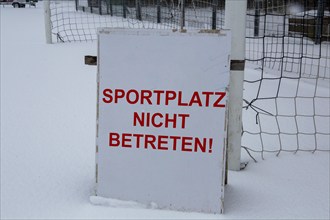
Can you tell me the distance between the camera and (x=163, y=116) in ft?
6.31

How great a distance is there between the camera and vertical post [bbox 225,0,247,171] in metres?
2.18

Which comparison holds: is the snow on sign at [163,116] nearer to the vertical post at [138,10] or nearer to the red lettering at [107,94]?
the red lettering at [107,94]

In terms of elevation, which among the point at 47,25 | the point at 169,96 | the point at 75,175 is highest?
the point at 47,25

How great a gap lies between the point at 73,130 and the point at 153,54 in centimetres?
124

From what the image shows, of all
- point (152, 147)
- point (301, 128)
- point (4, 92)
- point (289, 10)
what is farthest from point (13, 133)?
point (289, 10)

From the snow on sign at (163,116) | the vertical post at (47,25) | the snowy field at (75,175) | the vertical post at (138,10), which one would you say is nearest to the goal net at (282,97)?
the snowy field at (75,175)

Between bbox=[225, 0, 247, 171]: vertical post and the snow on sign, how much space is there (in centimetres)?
30

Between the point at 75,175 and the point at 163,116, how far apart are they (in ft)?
2.16

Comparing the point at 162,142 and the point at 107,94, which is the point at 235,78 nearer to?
the point at 162,142

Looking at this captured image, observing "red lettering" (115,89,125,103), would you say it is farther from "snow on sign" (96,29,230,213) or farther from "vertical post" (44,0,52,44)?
"vertical post" (44,0,52,44)

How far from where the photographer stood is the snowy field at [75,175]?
1.97m

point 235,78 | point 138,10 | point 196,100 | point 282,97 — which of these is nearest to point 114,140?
point 196,100

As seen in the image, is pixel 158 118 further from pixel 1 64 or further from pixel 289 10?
pixel 289 10

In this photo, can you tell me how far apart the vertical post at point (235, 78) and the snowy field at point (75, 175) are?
136 mm
